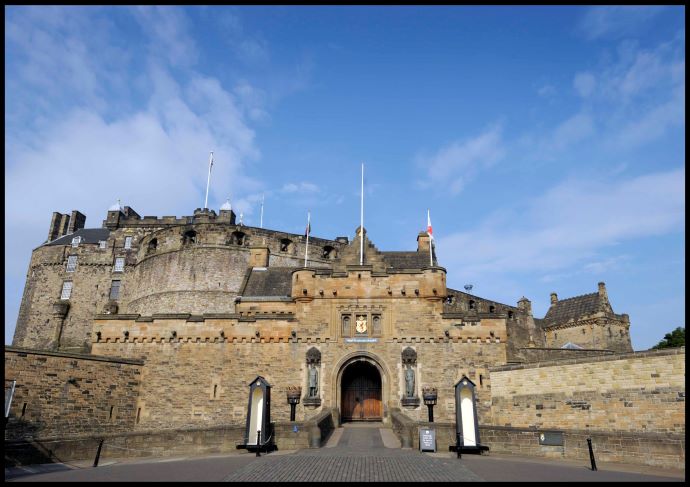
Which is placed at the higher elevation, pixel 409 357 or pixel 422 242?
pixel 422 242

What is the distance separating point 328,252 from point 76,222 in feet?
108

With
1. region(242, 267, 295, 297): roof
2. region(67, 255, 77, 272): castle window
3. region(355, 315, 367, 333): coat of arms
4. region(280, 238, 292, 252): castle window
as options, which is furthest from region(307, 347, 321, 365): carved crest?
region(67, 255, 77, 272): castle window

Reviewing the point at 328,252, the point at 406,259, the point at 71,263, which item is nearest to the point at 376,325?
the point at 406,259

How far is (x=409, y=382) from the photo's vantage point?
78.8ft

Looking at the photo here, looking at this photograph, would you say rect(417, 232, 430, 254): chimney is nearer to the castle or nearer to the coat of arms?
the castle

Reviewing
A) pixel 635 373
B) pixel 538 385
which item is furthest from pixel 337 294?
pixel 635 373

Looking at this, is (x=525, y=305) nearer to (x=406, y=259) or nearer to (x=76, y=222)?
(x=406, y=259)

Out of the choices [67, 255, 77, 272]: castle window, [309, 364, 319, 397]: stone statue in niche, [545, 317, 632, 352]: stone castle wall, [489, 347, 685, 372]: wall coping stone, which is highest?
[67, 255, 77, 272]: castle window

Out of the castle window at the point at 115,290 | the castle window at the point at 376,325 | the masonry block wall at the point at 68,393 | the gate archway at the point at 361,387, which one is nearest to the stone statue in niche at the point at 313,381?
the gate archway at the point at 361,387

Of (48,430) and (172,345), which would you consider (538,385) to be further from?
(48,430)

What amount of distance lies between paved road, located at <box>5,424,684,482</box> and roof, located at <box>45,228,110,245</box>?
43.6 metres

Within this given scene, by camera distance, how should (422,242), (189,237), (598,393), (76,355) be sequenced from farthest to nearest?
Answer: (189,237), (422,242), (76,355), (598,393)

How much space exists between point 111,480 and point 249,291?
66.6ft

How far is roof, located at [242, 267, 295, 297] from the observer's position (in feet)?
102
